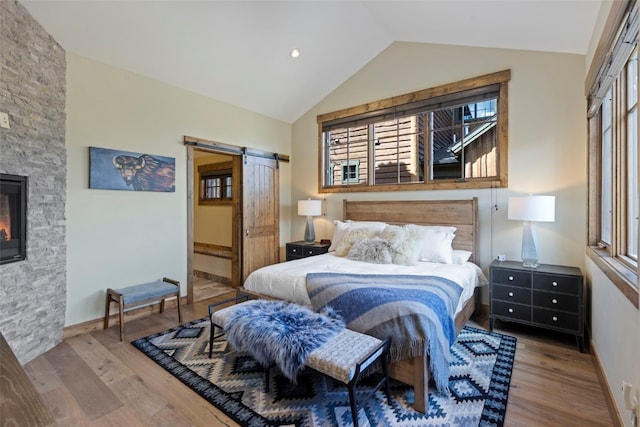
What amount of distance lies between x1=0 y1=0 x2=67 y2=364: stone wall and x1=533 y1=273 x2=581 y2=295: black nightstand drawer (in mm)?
4355

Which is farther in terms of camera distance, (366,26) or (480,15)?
(366,26)

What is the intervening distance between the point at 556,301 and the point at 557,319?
16 cm

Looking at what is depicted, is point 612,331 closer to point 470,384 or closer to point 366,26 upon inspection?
point 470,384

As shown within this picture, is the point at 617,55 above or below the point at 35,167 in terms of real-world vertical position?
above

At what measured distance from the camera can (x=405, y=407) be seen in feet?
6.50

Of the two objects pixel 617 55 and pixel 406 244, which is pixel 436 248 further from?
pixel 617 55

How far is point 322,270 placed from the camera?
2949mm

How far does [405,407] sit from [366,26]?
4028 millimetres

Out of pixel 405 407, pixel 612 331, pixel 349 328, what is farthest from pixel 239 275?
pixel 612 331

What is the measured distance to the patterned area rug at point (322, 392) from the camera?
1.88 metres

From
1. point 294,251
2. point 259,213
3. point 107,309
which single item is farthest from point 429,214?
point 107,309

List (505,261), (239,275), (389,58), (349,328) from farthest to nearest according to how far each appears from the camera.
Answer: (239,275) < (389,58) < (505,261) < (349,328)


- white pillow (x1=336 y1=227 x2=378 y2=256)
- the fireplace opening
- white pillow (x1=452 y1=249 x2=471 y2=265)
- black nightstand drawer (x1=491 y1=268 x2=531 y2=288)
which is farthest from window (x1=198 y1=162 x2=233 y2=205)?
black nightstand drawer (x1=491 y1=268 x2=531 y2=288)

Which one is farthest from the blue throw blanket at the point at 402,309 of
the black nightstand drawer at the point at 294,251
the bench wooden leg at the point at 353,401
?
the black nightstand drawer at the point at 294,251
